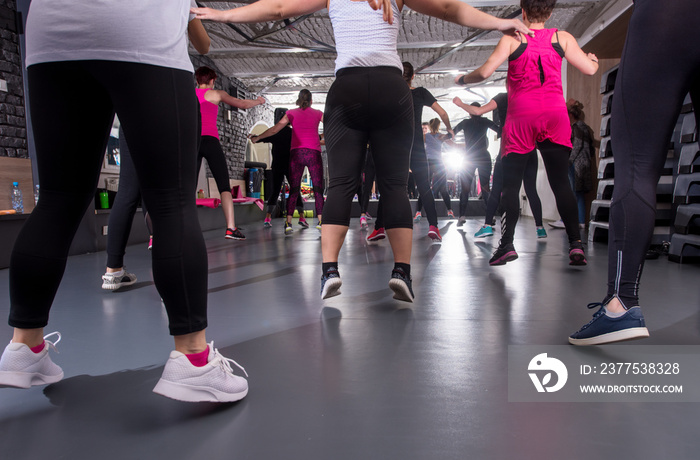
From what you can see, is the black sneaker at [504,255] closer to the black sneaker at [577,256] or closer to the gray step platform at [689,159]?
the black sneaker at [577,256]

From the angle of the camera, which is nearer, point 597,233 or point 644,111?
point 644,111

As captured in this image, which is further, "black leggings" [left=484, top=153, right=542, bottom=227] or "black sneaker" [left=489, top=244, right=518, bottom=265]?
"black leggings" [left=484, top=153, right=542, bottom=227]

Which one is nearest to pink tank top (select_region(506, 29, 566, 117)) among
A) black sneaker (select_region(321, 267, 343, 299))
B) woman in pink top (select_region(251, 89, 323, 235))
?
black sneaker (select_region(321, 267, 343, 299))

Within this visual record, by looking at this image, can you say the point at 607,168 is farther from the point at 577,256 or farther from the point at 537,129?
the point at 537,129

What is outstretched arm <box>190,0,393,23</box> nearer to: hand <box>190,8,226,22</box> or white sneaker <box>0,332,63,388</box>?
hand <box>190,8,226,22</box>

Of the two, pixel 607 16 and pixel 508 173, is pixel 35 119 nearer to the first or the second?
pixel 508 173

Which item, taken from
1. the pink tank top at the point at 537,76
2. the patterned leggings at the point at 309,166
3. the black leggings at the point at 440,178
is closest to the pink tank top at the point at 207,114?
the patterned leggings at the point at 309,166

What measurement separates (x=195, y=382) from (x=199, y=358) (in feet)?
0.15

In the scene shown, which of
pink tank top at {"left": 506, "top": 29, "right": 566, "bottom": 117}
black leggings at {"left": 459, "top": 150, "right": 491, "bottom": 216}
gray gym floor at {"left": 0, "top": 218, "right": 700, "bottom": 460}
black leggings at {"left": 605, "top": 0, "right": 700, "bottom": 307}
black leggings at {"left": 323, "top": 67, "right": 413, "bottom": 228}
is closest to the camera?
gray gym floor at {"left": 0, "top": 218, "right": 700, "bottom": 460}

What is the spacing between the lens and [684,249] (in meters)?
2.60

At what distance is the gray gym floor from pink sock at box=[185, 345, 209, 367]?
9cm

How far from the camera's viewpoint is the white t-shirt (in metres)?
0.84

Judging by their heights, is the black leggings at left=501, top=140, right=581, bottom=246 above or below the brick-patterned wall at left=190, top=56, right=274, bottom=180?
below

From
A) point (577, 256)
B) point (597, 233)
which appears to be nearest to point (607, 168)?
point (597, 233)
